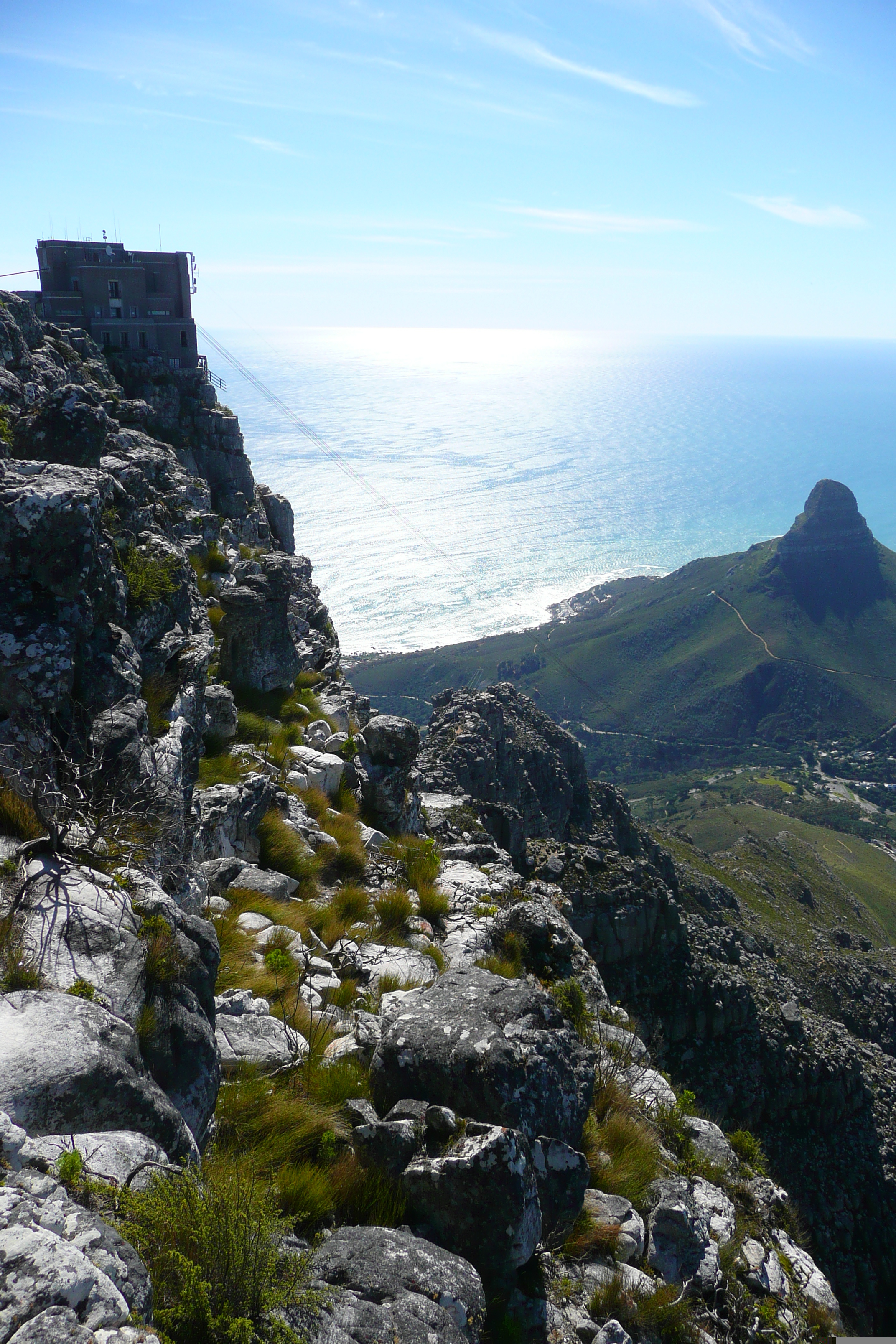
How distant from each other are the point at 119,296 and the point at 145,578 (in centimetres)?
4322

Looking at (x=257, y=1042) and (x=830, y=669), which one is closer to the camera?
(x=257, y=1042)

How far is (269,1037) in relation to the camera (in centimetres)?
743

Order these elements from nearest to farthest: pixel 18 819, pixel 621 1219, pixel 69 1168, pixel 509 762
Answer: pixel 69 1168 < pixel 18 819 < pixel 621 1219 < pixel 509 762

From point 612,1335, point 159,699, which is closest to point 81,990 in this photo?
point 612,1335

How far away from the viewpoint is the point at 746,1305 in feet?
26.7

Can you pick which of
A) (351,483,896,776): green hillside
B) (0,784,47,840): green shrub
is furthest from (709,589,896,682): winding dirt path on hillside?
(0,784,47,840): green shrub

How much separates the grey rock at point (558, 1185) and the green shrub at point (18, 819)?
17.4 ft

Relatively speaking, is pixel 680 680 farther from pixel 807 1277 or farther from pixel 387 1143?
pixel 387 1143

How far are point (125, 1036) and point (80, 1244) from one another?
1750 mm

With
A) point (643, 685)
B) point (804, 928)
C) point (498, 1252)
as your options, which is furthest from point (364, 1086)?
point (643, 685)

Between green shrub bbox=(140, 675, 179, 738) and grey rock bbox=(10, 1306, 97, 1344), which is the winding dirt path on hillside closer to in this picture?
green shrub bbox=(140, 675, 179, 738)

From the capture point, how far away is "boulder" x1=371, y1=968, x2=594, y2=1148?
6824 millimetres

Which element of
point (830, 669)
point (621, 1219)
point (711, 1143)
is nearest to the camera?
point (621, 1219)

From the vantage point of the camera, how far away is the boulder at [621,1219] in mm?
7359
